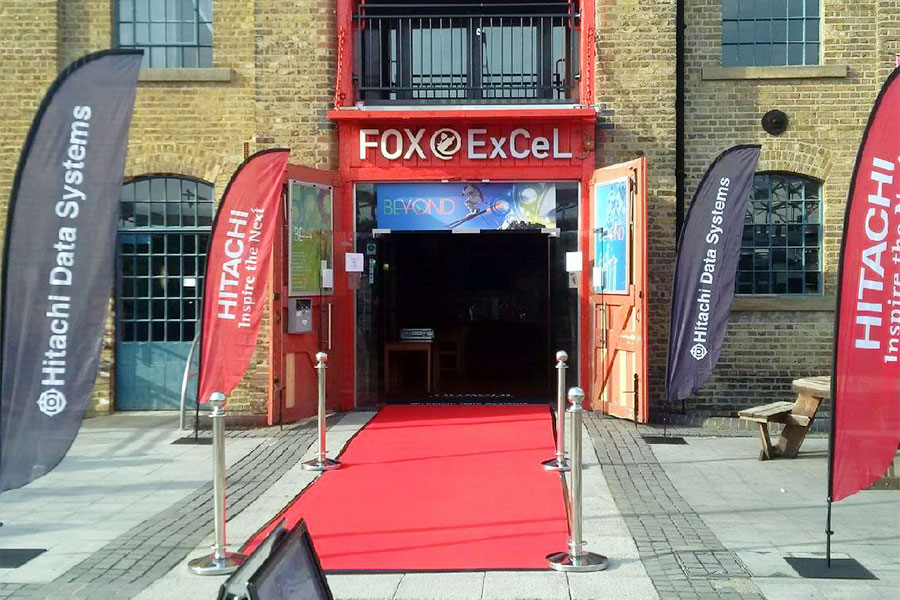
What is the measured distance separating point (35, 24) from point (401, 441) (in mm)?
7291

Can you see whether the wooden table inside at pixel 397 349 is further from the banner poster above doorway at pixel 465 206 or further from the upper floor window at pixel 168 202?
the upper floor window at pixel 168 202

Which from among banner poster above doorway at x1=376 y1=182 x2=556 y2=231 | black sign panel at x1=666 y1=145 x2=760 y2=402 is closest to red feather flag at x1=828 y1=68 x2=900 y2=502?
black sign panel at x1=666 y1=145 x2=760 y2=402

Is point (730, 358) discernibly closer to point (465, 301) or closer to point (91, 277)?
point (465, 301)

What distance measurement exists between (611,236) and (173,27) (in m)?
6.36

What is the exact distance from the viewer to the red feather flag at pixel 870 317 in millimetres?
6508

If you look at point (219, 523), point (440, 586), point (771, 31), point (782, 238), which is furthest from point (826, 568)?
point (771, 31)

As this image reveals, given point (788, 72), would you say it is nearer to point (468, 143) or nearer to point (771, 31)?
point (771, 31)

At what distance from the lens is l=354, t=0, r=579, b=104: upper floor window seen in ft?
43.7

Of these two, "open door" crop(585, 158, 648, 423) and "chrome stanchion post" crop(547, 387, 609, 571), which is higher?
"open door" crop(585, 158, 648, 423)

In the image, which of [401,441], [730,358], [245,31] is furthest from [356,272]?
[730,358]

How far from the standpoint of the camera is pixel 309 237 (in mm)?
12406

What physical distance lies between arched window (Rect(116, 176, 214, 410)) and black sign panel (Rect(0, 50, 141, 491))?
20.7 feet

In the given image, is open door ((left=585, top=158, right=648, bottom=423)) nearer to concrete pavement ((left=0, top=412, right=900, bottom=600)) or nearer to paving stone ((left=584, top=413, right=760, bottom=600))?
concrete pavement ((left=0, top=412, right=900, bottom=600))

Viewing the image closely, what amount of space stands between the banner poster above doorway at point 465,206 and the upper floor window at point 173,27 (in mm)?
3044
